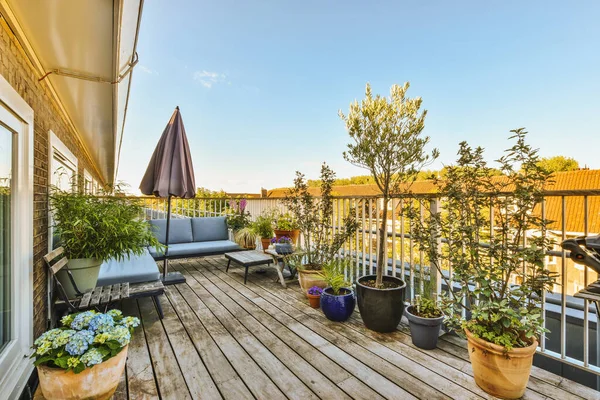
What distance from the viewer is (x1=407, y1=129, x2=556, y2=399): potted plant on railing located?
1684 mm

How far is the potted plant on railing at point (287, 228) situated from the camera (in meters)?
4.90

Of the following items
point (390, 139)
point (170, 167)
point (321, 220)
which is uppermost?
point (390, 139)

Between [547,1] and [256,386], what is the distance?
9548 mm

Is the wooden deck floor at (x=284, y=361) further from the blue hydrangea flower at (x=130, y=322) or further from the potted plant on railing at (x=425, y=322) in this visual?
the blue hydrangea flower at (x=130, y=322)

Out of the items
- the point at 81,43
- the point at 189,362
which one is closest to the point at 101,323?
the point at 189,362

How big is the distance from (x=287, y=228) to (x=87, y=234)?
3014mm

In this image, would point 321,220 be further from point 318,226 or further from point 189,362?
point 189,362

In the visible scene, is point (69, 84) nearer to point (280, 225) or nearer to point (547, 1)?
point (280, 225)

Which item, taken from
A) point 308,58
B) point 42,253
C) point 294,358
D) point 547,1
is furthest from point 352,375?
point 308,58

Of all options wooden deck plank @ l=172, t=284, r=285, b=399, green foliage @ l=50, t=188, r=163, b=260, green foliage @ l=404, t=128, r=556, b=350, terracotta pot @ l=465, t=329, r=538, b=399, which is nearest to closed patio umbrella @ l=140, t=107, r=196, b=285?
green foliage @ l=50, t=188, r=163, b=260

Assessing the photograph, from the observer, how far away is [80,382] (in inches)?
58.6

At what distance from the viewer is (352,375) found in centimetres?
191

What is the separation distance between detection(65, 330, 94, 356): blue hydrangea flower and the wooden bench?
90 cm

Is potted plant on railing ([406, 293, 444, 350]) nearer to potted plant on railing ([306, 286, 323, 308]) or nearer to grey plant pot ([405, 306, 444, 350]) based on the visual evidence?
grey plant pot ([405, 306, 444, 350])
